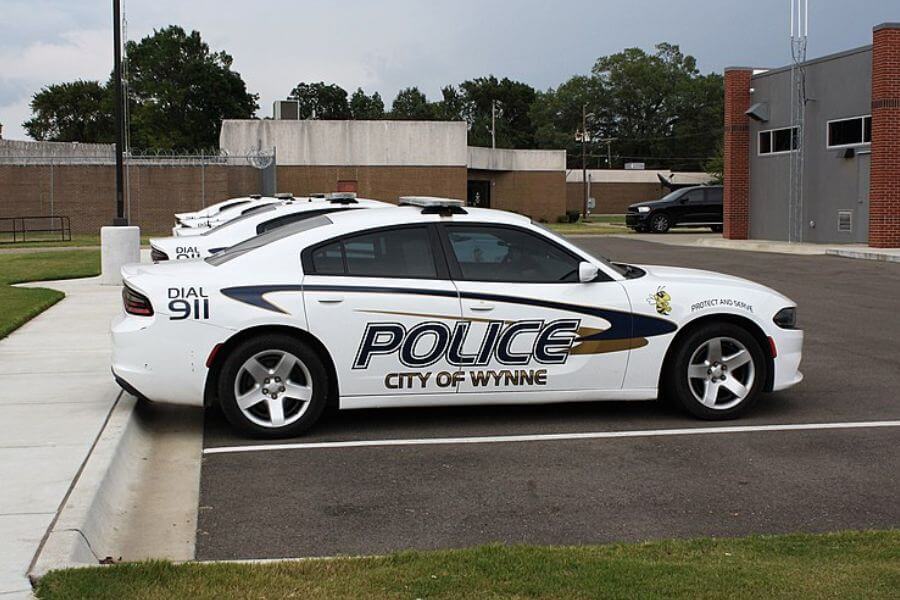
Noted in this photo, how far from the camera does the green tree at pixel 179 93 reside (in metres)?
99.1

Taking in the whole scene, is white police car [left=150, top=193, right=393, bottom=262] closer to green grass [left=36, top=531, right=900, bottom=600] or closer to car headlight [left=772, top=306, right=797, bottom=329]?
car headlight [left=772, top=306, right=797, bottom=329]

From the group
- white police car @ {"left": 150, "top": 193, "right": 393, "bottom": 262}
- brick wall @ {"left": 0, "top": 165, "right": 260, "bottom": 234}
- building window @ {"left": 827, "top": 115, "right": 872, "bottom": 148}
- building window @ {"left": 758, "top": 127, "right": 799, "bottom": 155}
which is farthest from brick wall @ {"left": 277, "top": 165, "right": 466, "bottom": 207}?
A: white police car @ {"left": 150, "top": 193, "right": 393, "bottom": 262}

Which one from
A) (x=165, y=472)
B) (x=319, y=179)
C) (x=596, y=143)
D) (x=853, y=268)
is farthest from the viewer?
(x=596, y=143)

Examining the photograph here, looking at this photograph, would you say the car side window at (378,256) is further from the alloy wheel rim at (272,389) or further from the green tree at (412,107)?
the green tree at (412,107)

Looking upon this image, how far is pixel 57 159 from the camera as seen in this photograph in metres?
42.1

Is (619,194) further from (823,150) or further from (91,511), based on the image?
(91,511)

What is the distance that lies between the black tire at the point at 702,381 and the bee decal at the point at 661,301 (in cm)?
27

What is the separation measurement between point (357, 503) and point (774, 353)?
354cm

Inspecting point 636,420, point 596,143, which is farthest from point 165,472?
point 596,143

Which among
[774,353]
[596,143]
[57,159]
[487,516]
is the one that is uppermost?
[596,143]

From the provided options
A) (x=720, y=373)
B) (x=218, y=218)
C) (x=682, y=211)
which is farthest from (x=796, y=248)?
(x=720, y=373)

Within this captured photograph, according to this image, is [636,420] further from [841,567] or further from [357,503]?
[841,567]

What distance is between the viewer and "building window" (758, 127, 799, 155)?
109 feet

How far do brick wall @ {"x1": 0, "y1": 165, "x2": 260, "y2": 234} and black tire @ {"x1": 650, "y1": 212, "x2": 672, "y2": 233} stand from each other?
56.6ft
